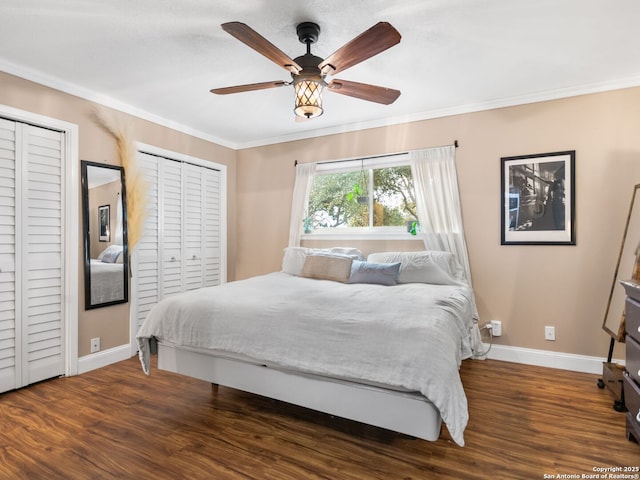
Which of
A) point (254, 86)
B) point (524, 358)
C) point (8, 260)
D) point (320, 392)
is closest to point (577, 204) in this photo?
point (524, 358)

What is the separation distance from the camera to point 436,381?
1577 mm

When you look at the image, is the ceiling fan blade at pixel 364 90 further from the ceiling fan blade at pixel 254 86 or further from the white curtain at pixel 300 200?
the white curtain at pixel 300 200

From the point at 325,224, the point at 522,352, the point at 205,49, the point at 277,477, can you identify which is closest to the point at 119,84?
the point at 205,49

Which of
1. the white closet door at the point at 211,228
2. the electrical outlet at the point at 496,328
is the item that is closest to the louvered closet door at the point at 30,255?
the white closet door at the point at 211,228

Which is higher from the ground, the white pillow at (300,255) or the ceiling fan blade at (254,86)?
the ceiling fan blade at (254,86)

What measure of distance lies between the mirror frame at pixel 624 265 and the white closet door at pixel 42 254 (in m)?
4.42

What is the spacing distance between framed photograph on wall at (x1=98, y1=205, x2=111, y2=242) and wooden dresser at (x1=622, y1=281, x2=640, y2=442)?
398 cm

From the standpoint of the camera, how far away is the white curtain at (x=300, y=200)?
4.27 metres

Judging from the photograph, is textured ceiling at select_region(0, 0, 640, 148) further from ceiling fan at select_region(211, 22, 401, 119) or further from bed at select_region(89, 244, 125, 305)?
bed at select_region(89, 244, 125, 305)

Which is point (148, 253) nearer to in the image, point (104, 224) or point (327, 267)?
point (104, 224)

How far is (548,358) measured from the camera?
3.10m

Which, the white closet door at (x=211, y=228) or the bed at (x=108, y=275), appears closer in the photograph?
the bed at (x=108, y=275)

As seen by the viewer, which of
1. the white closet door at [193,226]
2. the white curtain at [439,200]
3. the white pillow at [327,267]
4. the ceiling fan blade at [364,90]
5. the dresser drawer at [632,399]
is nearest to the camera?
the dresser drawer at [632,399]

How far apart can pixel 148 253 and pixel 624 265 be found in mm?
4308
